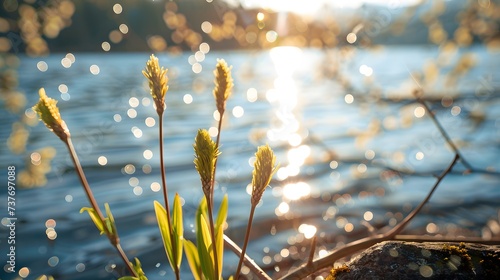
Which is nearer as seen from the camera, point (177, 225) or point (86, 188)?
point (86, 188)

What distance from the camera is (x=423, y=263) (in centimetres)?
209

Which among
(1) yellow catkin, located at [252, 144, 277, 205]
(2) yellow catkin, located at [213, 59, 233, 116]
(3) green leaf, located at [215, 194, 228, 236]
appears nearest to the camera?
(1) yellow catkin, located at [252, 144, 277, 205]

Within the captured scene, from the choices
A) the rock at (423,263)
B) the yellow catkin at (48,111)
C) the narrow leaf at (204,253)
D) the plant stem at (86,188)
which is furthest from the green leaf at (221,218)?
the yellow catkin at (48,111)

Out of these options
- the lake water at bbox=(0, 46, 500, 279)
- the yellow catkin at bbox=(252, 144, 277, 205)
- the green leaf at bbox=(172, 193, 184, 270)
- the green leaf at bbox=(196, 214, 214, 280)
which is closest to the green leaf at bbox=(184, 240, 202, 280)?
the green leaf at bbox=(172, 193, 184, 270)

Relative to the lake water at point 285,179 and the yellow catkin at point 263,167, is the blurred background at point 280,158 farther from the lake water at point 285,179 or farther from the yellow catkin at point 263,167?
the yellow catkin at point 263,167

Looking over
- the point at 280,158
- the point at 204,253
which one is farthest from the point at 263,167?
the point at 280,158

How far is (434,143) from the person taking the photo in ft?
45.9

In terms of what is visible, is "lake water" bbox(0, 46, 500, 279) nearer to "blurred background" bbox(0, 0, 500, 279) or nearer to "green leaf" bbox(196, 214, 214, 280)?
"blurred background" bbox(0, 0, 500, 279)

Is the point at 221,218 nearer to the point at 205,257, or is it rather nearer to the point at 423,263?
the point at 205,257

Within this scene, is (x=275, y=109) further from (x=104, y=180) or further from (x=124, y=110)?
(x=104, y=180)

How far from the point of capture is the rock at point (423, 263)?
6.70 feet

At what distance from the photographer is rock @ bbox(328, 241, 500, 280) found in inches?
80.4

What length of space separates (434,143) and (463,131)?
2467 millimetres

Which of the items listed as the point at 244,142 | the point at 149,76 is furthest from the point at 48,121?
the point at 244,142
